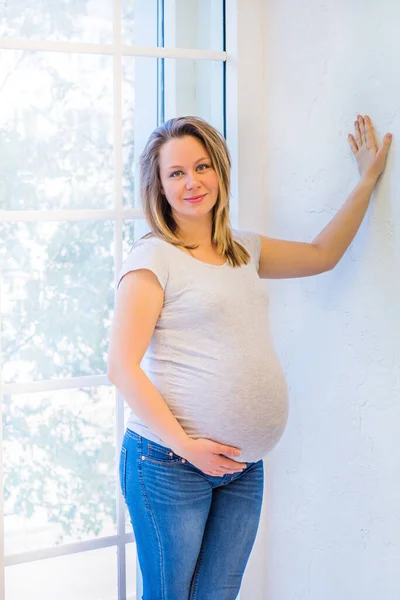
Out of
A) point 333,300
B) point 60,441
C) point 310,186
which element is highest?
point 310,186

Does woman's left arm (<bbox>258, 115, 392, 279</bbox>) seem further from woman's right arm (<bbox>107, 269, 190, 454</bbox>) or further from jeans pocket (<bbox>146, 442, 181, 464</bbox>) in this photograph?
jeans pocket (<bbox>146, 442, 181, 464</bbox>)

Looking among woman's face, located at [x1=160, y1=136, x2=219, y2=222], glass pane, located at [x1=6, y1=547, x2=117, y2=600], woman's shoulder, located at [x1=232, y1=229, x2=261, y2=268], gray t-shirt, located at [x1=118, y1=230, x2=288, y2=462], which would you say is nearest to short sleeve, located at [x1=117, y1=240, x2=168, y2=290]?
gray t-shirt, located at [x1=118, y1=230, x2=288, y2=462]

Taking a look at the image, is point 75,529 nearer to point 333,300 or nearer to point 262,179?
point 333,300

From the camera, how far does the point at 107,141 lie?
1.89 metres

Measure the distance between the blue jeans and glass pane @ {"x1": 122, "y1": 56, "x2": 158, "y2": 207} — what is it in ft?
2.24

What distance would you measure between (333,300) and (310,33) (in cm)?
65

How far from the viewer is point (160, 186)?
1.60 m

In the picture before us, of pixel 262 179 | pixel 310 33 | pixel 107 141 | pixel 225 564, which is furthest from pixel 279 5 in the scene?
pixel 225 564

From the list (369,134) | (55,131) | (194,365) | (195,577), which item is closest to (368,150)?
(369,134)

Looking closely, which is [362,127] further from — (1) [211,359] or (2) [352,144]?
(1) [211,359]

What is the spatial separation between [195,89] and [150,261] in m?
0.73

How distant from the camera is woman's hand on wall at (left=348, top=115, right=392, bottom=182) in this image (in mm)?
1498

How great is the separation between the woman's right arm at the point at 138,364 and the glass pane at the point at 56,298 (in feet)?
1.41

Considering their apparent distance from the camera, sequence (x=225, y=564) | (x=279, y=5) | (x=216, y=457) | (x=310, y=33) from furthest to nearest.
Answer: (x=279, y=5) < (x=310, y=33) < (x=225, y=564) < (x=216, y=457)
